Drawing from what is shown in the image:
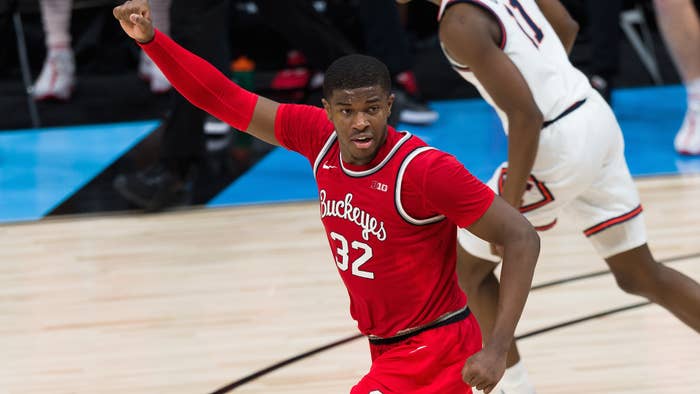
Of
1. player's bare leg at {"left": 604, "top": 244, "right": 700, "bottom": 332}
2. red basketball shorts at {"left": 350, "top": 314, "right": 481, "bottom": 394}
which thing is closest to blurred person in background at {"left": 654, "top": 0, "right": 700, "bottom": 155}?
player's bare leg at {"left": 604, "top": 244, "right": 700, "bottom": 332}

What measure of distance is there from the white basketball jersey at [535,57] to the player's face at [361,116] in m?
0.70

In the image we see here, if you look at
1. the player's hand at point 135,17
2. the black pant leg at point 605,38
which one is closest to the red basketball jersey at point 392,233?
the player's hand at point 135,17

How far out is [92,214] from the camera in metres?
5.89

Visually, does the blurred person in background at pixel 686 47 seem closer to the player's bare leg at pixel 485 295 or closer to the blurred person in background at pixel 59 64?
the player's bare leg at pixel 485 295

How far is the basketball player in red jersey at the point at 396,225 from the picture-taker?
250cm

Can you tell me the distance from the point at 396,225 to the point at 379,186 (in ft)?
0.31

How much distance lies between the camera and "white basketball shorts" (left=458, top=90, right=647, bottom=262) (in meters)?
3.34

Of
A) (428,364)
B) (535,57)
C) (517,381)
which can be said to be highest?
A: (535,57)

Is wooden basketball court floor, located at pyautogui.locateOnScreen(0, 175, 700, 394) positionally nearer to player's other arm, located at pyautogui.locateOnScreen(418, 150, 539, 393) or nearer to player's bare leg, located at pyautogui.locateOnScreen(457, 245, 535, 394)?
player's bare leg, located at pyautogui.locateOnScreen(457, 245, 535, 394)

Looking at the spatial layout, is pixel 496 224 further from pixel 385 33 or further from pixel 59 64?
pixel 59 64

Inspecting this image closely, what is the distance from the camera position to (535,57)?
3312mm

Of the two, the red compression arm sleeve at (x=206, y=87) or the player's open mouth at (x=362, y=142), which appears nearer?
the player's open mouth at (x=362, y=142)

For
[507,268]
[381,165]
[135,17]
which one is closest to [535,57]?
[381,165]

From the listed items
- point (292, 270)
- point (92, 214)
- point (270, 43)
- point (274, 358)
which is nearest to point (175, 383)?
point (274, 358)
